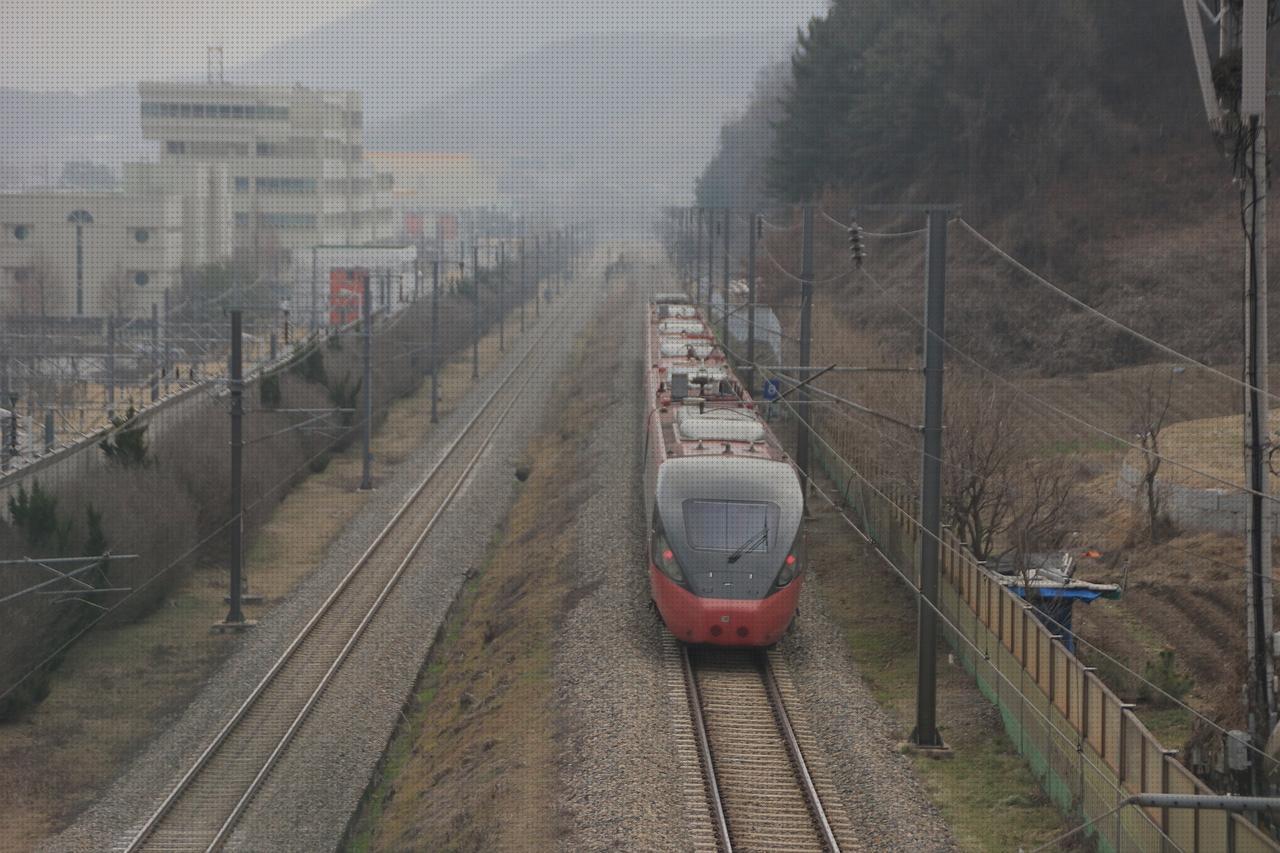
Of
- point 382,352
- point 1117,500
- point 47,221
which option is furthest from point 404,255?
point 1117,500

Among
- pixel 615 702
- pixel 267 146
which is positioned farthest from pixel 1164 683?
pixel 267 146

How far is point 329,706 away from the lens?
18.0 m

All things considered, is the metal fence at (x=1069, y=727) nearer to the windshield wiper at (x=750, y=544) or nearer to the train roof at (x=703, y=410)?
the windshield wiper at (x=750, y=544)

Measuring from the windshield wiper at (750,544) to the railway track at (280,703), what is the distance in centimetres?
520

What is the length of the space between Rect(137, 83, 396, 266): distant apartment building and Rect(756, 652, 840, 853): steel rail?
7492 centimetres

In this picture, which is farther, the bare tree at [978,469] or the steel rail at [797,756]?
the bare tree at [978,469]

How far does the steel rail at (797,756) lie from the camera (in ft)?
39.1

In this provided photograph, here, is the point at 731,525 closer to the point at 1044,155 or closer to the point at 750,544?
the point at 750,544

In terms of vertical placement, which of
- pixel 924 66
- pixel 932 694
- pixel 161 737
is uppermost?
pixel 924 66

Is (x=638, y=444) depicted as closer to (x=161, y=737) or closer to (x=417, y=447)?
(x=417, y=447)

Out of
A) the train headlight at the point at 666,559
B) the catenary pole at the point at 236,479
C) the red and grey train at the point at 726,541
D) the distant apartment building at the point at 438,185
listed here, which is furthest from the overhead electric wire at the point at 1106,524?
the distant apartment building at the point at 438,185

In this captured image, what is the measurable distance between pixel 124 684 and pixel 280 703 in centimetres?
246

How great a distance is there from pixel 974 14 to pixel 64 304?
39.5 meters

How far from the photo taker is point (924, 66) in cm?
4856
